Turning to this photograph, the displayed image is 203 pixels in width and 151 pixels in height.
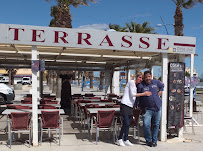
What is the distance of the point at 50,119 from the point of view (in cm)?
604

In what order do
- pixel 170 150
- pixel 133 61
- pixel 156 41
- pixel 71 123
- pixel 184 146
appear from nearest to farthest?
1. pixel 170 150
2. pixel 184 146
3. pixel 156 41
4. pixel 71 123
5. pixel 133 61

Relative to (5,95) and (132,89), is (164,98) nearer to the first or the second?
(132,89)

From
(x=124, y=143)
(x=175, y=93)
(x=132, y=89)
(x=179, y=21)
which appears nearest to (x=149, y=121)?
(x=124, y=143)

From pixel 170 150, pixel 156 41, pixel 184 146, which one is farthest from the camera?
pixel 156 41

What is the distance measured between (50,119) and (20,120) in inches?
27.4

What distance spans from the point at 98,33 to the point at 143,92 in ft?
6.18

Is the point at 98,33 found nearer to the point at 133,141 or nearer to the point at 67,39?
the point at 67,39

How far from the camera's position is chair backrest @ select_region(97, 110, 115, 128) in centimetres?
627

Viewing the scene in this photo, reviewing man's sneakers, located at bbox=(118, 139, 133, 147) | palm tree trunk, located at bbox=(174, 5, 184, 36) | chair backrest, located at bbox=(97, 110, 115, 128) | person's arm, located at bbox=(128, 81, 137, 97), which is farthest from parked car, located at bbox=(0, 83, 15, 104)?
palm tree trunk, located at bbox=(174, 5, 184, 36)

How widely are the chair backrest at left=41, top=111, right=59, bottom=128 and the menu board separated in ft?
9.81

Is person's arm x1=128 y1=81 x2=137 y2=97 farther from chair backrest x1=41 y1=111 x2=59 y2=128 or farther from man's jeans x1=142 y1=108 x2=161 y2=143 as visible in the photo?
chair backrest x1=41 y1=111 x2=59 y2=128

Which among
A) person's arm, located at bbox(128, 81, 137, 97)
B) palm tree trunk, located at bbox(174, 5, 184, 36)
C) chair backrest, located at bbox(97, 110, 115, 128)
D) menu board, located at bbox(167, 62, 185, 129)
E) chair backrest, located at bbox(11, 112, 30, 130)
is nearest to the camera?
person's arm, located at bbox(128, 81, 137, 97)

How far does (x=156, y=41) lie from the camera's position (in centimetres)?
669

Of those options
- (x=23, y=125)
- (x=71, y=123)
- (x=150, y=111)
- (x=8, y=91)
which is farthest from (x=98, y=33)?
(x=8, y=91)
